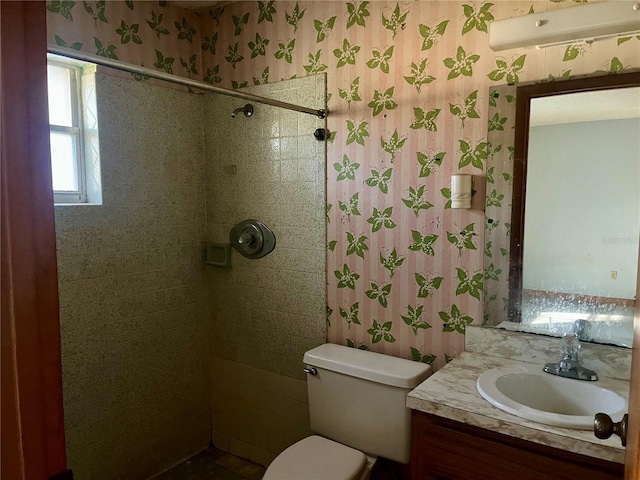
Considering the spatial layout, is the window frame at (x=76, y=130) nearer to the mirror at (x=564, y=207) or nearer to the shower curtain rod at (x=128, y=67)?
the shower curtain rod at (x=128, y=67)

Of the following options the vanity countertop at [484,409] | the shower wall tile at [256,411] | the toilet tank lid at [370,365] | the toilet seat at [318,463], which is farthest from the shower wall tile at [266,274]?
the vanity countertop at [484,409]

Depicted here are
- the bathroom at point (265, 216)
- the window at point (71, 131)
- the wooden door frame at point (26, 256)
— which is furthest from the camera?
the window at point (71, 131)

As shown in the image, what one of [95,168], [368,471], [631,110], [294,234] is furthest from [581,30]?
[95,168]

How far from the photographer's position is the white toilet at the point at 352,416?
5.56ft

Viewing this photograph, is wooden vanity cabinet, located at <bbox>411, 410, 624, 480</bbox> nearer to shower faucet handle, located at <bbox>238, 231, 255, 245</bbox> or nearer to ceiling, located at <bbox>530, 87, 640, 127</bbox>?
ceiling, located at <bbox>530, 87, 640, 127</bbox>

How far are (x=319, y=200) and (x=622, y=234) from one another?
1.20 meters

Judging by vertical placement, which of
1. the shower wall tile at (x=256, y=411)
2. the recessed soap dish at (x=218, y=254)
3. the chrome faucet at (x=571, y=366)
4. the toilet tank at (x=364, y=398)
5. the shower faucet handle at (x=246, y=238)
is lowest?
the shower wall tile at (x=256, y=411)

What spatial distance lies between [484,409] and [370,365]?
1.89 ft

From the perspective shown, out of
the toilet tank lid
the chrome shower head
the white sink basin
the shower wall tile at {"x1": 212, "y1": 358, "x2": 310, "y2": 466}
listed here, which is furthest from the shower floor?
the chrome shower head

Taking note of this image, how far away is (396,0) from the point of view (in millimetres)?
1841

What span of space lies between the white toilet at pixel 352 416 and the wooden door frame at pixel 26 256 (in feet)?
3.91

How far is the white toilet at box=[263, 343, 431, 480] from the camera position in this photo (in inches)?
66.7

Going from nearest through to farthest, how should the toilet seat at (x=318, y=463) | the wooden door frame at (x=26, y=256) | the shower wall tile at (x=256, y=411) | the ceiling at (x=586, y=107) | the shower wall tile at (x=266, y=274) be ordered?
1. the wooden door frame at (x=26, y=256)
2. the ceiling at (x=586, y=107)
3. the toilet seat at (x=318, y=463)
4. the shower wall tile at (x=266, y=274)
5. the shower wall tile at (x=256, y=411)

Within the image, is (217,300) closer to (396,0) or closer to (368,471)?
(368,471)
